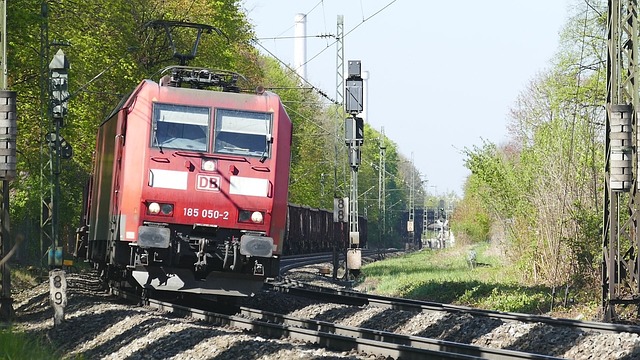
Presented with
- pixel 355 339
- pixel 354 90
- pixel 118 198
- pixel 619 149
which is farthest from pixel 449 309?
pixel 354 90

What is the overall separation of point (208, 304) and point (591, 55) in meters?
27.8

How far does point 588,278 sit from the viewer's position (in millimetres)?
21406

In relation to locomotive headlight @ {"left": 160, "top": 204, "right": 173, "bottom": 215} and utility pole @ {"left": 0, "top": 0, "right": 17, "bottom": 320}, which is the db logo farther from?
utility pole @ {"left": 0, "top": 0, "right": 17, "bottom": 320}

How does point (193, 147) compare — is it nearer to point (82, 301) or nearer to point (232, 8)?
point (82, 301)

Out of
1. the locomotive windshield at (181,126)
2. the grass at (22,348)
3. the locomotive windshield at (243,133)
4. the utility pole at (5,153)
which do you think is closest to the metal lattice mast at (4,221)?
the utility pole at (5,153)

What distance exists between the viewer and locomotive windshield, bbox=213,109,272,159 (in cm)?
1623

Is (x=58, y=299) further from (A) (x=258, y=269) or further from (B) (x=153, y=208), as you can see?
(A) (x=258, y=269)

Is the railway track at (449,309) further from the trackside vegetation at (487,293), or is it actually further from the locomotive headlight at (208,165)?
the locomotive headlight at (208,165)

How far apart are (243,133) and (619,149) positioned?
5.74 metres

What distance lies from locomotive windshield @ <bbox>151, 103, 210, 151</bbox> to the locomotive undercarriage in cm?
124

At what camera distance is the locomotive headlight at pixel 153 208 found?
15812mm

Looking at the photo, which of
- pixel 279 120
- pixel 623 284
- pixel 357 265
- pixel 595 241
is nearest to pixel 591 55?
pixel 357 265

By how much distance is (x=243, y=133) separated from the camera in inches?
645

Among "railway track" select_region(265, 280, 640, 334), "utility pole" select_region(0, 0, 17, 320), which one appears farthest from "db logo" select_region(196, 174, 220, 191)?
"railway track" select_region(265, 280, 640, 334)
